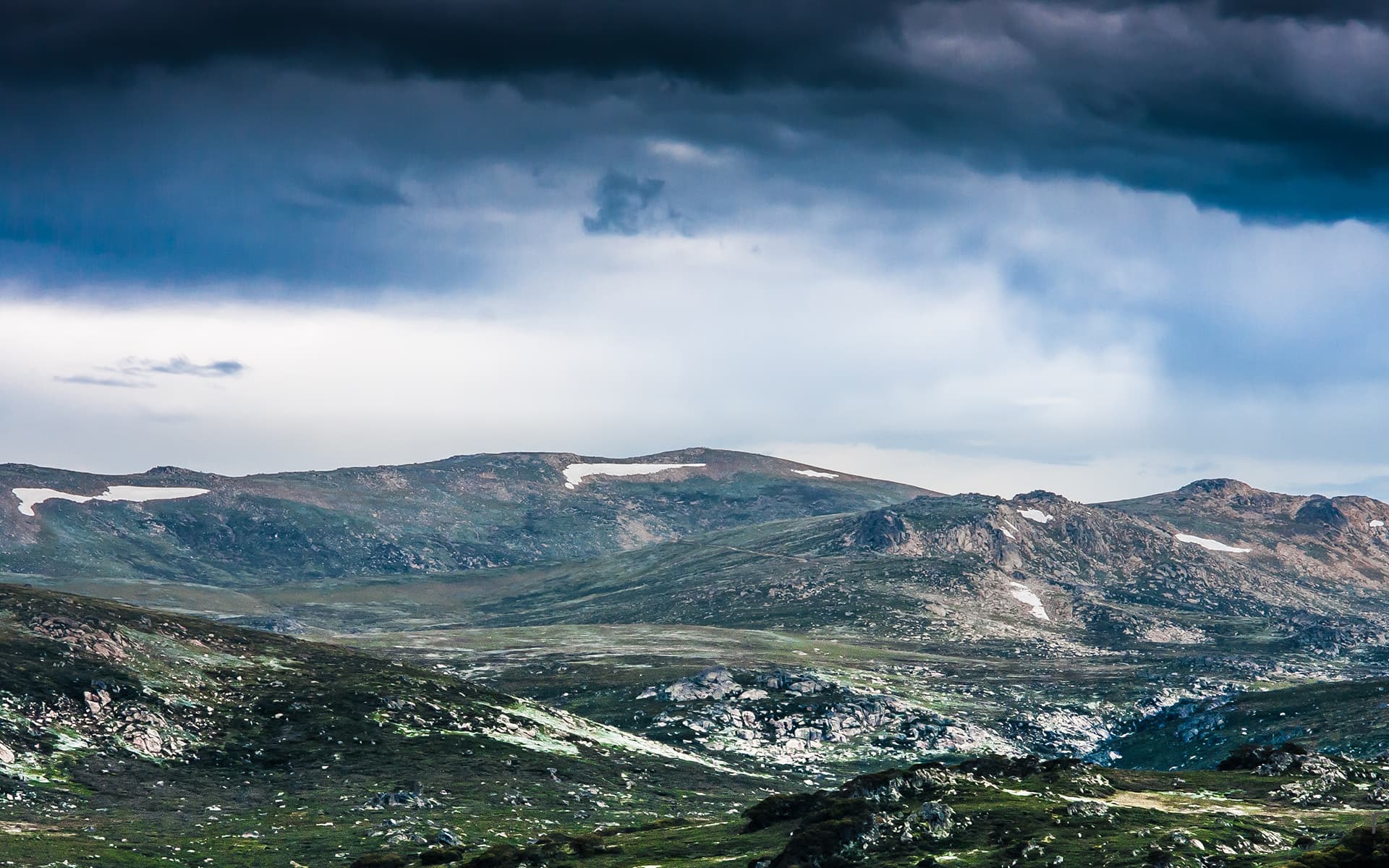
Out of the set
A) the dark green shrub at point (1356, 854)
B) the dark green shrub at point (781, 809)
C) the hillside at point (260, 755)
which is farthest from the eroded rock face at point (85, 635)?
the dark green shrub at point (1356, 854)

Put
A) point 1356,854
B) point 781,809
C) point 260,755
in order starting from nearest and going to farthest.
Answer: point 1356,854
point 781,809
point 260,755

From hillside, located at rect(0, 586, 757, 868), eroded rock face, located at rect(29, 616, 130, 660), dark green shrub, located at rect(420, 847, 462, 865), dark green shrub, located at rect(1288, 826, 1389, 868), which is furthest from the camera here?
eroded rock face, located at rect(29, 616, 130, 660)

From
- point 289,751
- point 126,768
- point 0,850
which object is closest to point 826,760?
point 289,751

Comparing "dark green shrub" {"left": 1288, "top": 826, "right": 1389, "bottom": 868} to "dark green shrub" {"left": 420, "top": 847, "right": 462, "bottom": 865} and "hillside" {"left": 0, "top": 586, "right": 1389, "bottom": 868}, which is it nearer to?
"hillside" {"left": 0, "top": 586, "right": 1389, "bottom": 868}

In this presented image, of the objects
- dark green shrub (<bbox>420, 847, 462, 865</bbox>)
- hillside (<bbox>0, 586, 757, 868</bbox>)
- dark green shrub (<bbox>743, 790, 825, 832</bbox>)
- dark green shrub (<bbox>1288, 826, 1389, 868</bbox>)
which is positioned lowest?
hillside (<bbox>0, 586, 757, 868</bbox>)

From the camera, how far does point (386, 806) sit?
120 m

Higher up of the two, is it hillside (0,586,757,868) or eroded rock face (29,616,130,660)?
eroded rock face (29,616,130,660)

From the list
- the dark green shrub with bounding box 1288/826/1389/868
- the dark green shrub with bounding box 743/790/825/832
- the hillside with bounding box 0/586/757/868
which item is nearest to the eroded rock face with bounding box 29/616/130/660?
the hillside with bounding box 0/586/757/868

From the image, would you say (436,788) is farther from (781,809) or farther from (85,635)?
(85,635)

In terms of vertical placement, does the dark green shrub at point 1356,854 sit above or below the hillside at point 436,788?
above

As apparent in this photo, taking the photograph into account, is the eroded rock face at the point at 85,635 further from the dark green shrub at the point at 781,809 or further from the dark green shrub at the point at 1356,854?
the dark green shrub at the point at 1356,854

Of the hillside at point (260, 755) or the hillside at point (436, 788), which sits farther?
the hillside at point (260, 755)

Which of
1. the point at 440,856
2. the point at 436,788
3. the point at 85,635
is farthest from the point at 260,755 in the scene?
the point at 440,856

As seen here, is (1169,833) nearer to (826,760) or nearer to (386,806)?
(386,806)
